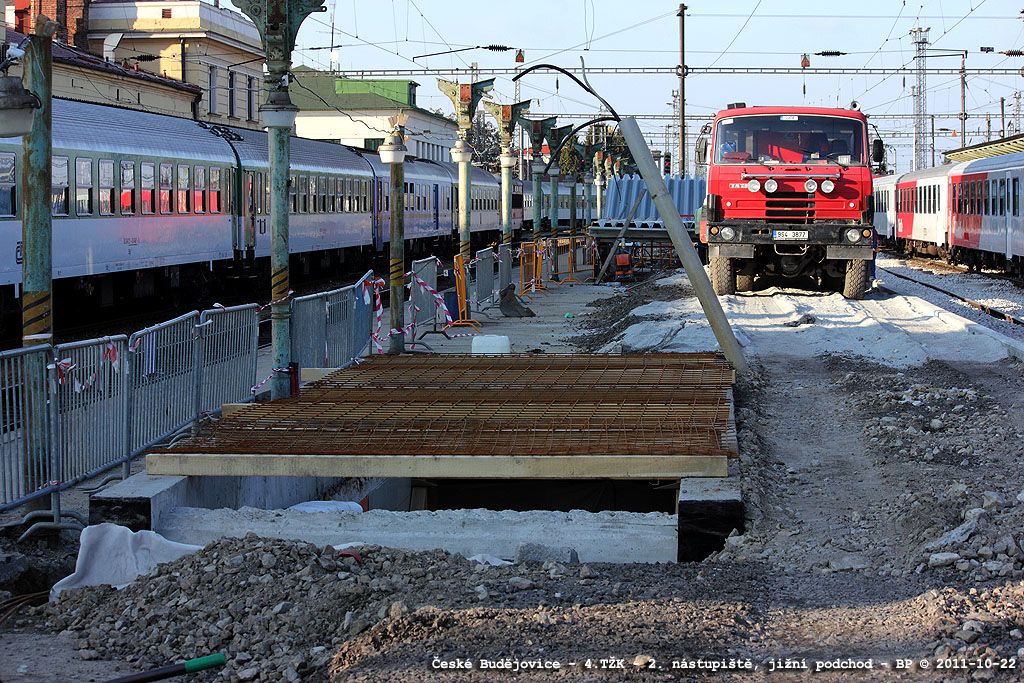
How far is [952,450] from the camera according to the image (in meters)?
10.5

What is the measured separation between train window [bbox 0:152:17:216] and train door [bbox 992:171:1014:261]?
2334 cm

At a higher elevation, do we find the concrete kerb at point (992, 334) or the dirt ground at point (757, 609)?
the concrete kerb at point (992, 334)

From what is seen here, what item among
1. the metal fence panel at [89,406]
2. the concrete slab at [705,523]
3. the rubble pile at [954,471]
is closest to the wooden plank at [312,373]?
the metal fence panel at [89,406]

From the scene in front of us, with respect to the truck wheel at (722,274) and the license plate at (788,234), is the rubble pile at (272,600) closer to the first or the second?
the license plate at (788,234)

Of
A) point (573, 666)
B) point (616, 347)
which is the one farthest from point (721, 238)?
point (573, 666)

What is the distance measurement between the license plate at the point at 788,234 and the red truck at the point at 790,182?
0.06ft

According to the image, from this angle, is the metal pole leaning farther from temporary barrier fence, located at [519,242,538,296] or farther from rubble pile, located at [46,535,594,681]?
temporary barrier fence, located at [519,242,538,296]

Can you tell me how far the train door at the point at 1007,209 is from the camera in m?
32.9

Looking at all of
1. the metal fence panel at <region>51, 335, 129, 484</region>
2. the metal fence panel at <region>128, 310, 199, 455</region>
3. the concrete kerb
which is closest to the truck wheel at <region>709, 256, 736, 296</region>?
the concrete kerb

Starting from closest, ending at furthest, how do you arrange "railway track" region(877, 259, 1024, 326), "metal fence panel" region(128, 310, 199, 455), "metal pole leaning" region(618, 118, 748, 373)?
"metal fence panel" region(128, 310, 199, 455) < "metal pole leaning" region(618, 118, 748, 373) < "railway track" region(877, 259, 1024, 326)

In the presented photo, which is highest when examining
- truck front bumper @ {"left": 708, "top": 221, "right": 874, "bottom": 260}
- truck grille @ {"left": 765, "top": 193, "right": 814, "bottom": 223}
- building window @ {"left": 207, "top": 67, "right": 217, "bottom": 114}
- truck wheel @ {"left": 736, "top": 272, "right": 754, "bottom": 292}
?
building window @ {"left": 207, "top": 67, "right": 217, "bottom": 114}

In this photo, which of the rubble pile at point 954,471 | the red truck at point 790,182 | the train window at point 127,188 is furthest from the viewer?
the red truck at point 790,182

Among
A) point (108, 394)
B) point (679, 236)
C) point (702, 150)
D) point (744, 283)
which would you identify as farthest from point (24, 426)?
point (744, 283)

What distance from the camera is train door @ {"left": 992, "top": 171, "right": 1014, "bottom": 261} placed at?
108ft
